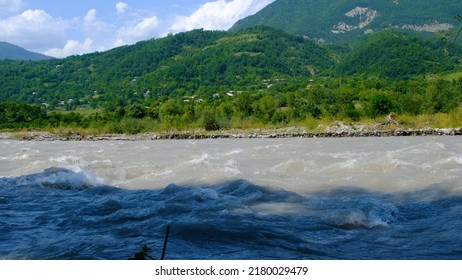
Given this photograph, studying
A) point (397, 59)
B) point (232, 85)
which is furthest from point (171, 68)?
point (397, 59)

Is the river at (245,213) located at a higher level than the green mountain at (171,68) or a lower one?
lower

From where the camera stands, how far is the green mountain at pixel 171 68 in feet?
391

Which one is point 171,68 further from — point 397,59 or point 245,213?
point 245,213

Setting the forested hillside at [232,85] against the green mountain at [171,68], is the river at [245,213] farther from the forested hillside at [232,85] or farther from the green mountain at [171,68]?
the green mountain at [171,68]

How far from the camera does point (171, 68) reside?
131750 mm

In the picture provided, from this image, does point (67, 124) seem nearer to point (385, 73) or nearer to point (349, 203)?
point (349, 203)

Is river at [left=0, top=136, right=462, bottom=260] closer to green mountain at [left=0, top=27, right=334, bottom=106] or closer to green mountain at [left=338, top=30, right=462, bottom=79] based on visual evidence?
green mountain at [left=0, top=27, right=334, bottom=106]

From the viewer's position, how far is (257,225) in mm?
7043

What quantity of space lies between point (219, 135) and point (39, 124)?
37.7 metres

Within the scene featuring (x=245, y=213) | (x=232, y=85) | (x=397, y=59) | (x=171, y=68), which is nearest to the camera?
(x=245, y=213)

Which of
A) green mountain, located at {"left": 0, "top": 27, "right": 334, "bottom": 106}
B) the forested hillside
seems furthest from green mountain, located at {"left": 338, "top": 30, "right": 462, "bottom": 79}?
green mountain, located at {"left": 0, "top": 27, "right": 334, "bottom": 106}

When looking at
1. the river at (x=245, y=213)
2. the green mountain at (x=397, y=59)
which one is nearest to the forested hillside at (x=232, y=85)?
the green mountain at (x=397, y=59)
